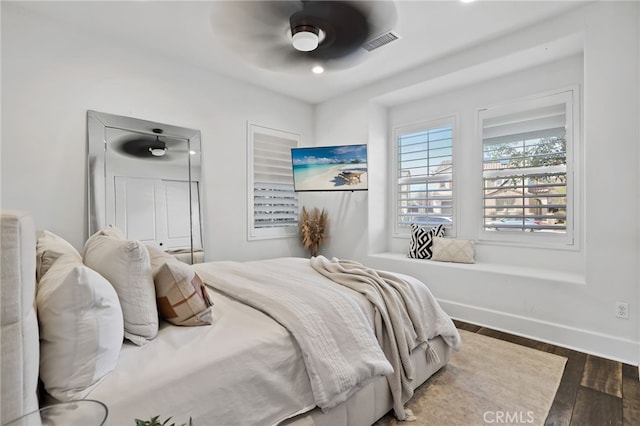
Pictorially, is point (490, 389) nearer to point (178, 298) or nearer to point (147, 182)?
point (178, 298)

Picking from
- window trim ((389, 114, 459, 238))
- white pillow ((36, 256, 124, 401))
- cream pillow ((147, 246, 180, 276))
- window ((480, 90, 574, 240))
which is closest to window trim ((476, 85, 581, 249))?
window ((480, 90, 574, 240))

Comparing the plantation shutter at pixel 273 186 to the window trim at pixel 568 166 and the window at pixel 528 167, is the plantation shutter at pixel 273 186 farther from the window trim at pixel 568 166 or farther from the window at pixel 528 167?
the window trim at pixel 568 166

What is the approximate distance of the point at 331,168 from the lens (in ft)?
13.3

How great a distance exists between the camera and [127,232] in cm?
305

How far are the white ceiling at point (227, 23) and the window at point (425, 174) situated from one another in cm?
89

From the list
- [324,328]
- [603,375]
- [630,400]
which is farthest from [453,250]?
[324,328]

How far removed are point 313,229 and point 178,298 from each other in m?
3.23

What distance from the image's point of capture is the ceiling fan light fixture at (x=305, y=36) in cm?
207

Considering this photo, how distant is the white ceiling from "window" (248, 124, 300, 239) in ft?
3.19

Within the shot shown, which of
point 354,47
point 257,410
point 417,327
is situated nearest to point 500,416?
point 417,327

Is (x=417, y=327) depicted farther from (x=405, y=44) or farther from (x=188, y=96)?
(x=188, y=96)

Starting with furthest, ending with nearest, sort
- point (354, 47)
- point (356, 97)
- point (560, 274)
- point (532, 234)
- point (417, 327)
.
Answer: point (356, 97) → point (532, 234) → point (560, 274) → point (354, 47) → point (417, 327)

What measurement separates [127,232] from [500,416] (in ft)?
10.7

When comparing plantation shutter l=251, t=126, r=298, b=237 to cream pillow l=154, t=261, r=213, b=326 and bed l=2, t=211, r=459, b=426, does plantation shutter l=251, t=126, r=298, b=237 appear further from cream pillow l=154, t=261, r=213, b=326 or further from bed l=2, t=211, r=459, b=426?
cream pillow l=154, t=261, r=213, b=326
